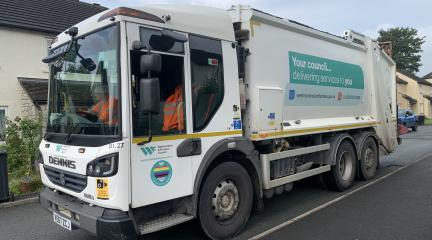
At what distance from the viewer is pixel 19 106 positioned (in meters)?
14.7

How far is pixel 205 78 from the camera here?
494cm

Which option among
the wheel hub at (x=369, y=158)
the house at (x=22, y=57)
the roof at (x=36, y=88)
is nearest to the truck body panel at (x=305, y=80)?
the wheel hub at (x=369, y=158)

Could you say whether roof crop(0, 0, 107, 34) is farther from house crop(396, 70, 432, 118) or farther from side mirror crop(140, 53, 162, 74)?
house crop(396, 70, 432, 118)

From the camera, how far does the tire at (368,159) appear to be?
864 centimetres

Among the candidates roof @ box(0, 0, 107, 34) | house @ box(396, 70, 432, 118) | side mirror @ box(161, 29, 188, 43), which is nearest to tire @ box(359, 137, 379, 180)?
side mirror @ box(161, 29, 188, 43)

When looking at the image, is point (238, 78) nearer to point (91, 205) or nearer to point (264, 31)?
point (264, 31)

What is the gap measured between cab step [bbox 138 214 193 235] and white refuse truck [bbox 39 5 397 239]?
0.05ft

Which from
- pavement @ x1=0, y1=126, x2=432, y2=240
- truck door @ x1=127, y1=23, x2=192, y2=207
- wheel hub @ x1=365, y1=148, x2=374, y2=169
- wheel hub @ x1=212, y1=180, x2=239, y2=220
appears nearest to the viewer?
truck door @ x1=127, y1=23, x2=192, y2=207

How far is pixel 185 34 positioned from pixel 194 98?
0.76m

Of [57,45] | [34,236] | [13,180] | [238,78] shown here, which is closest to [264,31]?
[238,78]

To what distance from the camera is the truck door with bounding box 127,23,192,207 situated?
4141 millimetres

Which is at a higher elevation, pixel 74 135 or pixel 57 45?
pixel 57 45

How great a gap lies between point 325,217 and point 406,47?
76.9 m

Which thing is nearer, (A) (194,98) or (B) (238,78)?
(A) (194,98)
